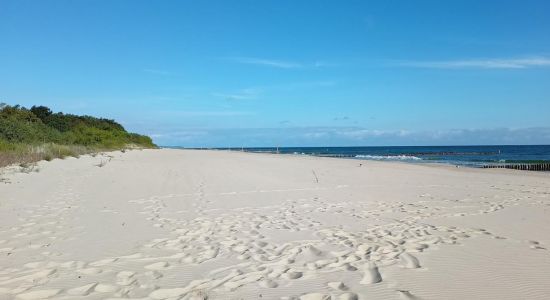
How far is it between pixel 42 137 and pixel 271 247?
35.2 metres

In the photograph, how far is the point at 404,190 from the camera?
1320 centimetres

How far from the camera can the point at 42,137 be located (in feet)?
116

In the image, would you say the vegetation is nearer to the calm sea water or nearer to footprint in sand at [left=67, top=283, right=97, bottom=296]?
footprint in sand at [left=67, top=283, right=97, bottom=296]

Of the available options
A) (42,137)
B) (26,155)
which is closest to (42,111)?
(42,137)

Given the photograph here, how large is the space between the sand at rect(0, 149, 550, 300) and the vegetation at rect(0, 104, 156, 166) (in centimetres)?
1145

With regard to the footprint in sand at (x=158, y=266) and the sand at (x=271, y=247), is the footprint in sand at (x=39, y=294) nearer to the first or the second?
the sand at (x=271, y=247)

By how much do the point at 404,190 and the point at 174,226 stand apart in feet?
26.9

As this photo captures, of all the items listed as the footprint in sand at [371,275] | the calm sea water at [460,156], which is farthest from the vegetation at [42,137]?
the calm sea water at [460,156]

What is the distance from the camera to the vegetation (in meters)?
22.0

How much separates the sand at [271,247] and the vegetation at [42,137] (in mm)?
11455

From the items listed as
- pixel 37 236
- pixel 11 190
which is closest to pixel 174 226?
pixel 37 236

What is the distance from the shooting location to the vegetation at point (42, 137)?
21953 millimetres

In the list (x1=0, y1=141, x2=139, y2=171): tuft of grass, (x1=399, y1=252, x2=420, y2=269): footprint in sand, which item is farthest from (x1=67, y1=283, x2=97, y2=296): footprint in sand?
(x1=0, y1=141, x2=139, y2=171): tuft of grass

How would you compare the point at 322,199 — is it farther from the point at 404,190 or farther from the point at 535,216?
the point at 535,216
